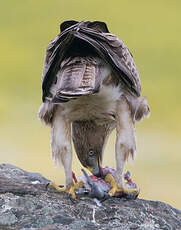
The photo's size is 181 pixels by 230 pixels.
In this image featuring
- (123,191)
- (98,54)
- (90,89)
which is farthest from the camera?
(123,191)

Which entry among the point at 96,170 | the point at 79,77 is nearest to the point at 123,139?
the point at 96,170

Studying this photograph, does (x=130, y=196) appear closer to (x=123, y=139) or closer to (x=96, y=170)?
(x=123, y=139)

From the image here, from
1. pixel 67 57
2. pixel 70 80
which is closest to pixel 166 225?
pixel 70 80

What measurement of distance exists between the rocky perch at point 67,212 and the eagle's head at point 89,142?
1417 millimetres

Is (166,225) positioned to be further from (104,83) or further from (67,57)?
(67,57)

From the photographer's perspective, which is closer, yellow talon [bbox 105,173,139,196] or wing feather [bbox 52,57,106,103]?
wing feather [bbox 52,57,106,103]

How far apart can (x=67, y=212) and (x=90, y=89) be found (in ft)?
7.05

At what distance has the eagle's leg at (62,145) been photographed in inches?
293

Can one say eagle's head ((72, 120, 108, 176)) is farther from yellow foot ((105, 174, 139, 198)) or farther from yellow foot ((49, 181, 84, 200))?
yellow foot ((49, 181, 84, 200))

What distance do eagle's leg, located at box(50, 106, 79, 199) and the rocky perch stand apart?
1.36 feet

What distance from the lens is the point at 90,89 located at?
6262 millimetres

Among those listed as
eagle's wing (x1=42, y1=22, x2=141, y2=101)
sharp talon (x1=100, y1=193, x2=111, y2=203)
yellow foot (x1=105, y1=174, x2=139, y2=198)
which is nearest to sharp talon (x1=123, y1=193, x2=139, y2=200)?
yellow foot (x1=105, y1=174, x2=139, y2=198)

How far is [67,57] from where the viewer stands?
7062 mm

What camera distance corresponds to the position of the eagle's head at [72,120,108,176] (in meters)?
8.35
